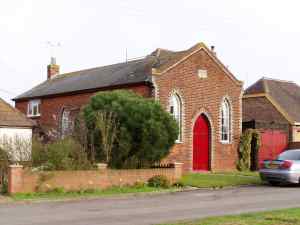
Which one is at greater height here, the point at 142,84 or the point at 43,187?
the point at 142,84

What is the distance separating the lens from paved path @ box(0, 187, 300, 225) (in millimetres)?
12867

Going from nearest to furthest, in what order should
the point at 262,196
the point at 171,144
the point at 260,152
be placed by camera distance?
1. the point at 262,196
2. the point at 171,144
3. the point at 260,152

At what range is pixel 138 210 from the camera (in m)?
14.8

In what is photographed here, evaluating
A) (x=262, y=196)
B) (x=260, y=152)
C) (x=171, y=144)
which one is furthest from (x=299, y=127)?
(x=262, y=196)

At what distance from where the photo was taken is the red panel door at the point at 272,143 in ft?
106

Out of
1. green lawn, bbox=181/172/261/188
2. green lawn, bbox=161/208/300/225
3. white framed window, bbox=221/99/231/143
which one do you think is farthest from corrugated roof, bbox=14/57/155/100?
green lawn, bbox=161/208/300/225

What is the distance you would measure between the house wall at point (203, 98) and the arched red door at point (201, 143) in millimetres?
270

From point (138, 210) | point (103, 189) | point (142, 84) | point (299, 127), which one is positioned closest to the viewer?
point (138, 210)

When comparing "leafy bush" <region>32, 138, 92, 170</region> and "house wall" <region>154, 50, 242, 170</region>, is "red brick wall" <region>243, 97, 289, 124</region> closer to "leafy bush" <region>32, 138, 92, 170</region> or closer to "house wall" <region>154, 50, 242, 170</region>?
"house wall" <region>154, 50, 242, 170</region>

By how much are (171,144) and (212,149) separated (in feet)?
24.0

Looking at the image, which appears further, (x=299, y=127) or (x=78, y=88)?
(x=299, y=127)

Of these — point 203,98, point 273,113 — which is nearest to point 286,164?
point 203,98

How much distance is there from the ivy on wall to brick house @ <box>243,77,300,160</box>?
1.81 ft

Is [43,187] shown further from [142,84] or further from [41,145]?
[142,84]
